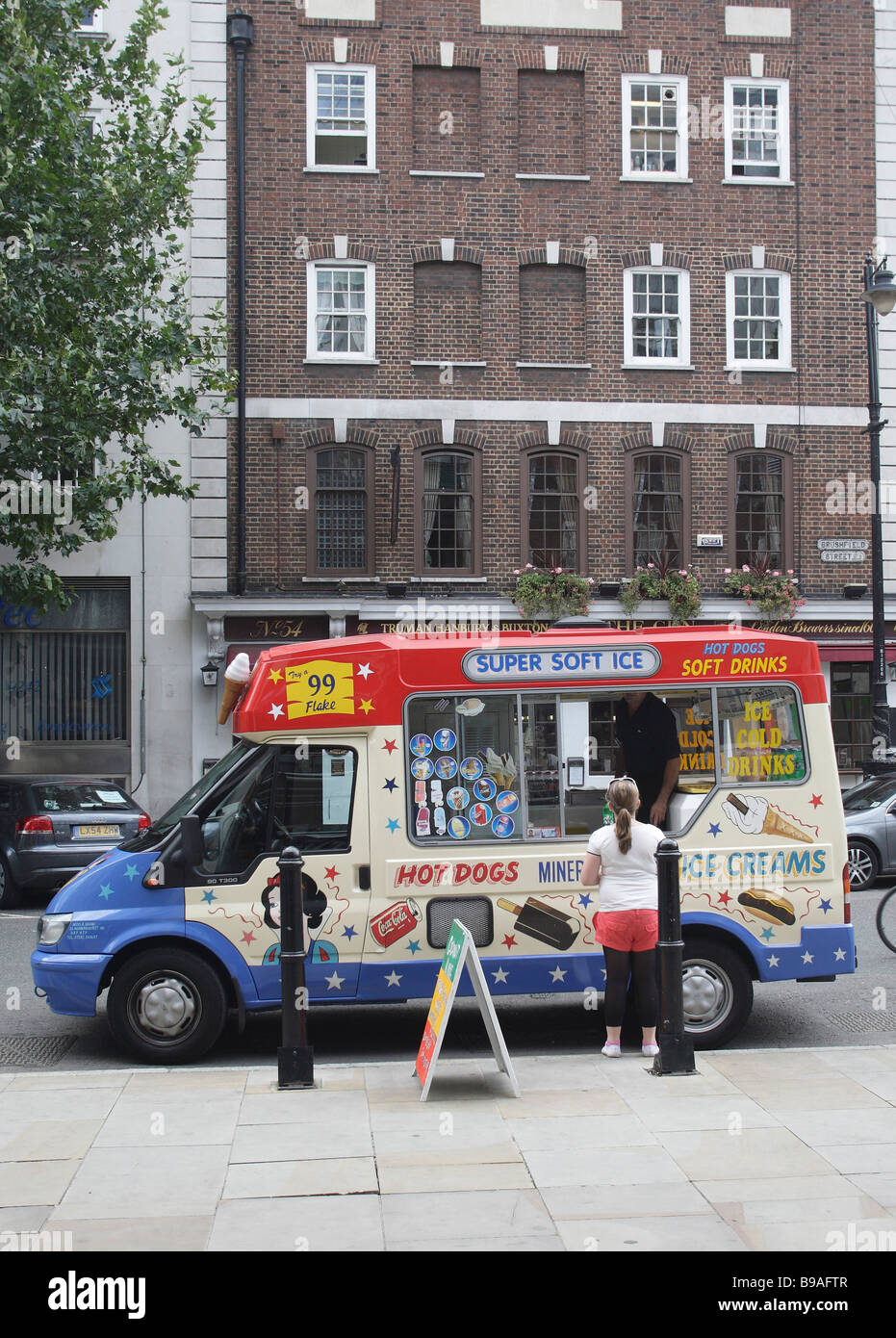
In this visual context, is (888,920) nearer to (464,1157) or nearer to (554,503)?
(464,1157)

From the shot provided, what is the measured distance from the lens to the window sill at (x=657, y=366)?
75.6 ft

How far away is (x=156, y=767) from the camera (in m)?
21.9

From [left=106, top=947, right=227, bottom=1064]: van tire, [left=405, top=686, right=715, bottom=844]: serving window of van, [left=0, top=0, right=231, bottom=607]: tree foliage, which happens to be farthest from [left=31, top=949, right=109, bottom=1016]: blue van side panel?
[left=0, top=0, right=231, bottom=607]: tree foliage

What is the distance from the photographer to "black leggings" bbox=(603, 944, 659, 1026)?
788cm

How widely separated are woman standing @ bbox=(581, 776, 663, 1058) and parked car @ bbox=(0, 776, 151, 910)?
28.9 feet

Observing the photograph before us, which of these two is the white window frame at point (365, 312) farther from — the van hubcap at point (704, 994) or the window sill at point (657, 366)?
the van hubcap at point (704, 994)

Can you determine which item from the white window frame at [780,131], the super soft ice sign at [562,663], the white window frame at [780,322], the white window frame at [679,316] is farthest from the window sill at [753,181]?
the super soft ice sign at [562,663]

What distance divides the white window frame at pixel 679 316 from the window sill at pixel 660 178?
56.9 inches

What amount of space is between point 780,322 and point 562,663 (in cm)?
1708

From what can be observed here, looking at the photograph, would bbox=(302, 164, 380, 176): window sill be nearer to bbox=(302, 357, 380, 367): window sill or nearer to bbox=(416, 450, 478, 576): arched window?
bbox=(302, 357, 380, 367): window sill

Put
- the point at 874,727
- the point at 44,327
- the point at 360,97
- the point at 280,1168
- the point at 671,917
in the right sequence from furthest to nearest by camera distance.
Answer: the point at 360,97, the point at 874,727, the point at 44,327, the point at 671,917, the point at 280,1168

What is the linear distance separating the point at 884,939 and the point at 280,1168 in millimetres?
7517
